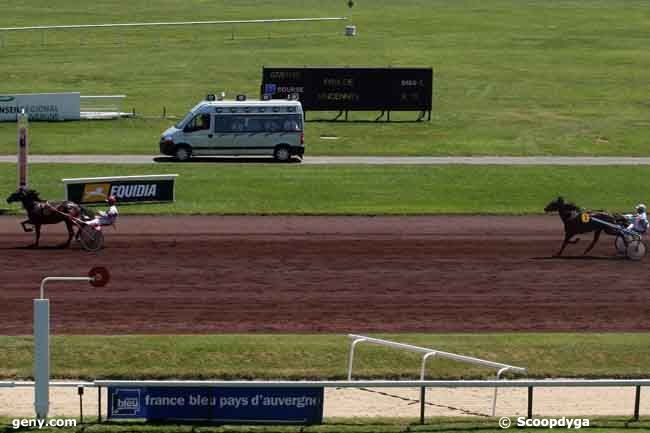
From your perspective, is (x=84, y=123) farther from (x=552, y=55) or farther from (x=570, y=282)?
(x=552, y=55)

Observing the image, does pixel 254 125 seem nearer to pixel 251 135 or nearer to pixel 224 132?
pixel 251 135

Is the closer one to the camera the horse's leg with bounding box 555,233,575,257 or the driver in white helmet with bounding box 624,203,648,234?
the driver in white helmet with bounding box 624,203,648,234

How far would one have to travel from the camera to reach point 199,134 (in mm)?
45438

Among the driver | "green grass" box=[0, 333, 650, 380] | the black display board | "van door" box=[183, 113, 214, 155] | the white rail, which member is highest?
the white rail

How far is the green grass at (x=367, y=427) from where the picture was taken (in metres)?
16.5

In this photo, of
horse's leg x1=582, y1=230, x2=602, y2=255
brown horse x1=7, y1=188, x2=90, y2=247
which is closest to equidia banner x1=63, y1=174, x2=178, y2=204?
brown horse x1=7, y1=188, x2=90, y2=247

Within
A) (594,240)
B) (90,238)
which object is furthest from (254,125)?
(594,240)

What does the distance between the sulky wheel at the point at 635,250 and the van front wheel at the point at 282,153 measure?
59.6ft

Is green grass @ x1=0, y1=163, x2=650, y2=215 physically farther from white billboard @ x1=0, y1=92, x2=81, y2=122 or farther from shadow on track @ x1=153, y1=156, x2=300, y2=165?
white billboard @ x1=0, y1=92, x2=81, y2=122

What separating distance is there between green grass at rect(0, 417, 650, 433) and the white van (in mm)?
28577

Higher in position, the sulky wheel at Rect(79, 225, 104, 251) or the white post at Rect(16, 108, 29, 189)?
the white post at Rect(16, 108, 29, 189)

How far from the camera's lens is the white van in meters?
45.4

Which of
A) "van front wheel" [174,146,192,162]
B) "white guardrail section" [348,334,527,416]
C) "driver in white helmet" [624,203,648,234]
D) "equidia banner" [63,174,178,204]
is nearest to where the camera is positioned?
"white guardrail section" [348,334,527,416]

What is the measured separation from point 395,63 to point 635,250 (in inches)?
1753
